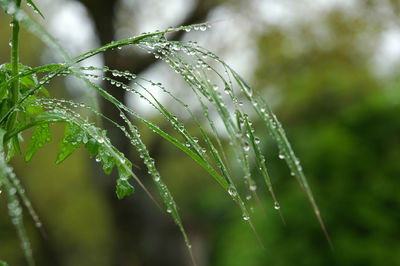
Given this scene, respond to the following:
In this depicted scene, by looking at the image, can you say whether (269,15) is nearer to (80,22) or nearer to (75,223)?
(80,22)

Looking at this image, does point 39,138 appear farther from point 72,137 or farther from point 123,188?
point 123,188

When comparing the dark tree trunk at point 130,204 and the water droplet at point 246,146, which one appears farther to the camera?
the dark tree trunk at point 130,204

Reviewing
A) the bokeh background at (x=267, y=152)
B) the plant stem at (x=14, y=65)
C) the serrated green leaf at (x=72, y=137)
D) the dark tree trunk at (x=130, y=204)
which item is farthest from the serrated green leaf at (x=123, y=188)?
the dark tree trunk at (x=130, y=204)

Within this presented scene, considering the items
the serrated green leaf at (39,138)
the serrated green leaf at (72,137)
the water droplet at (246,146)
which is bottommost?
the water droplet at (246,146)

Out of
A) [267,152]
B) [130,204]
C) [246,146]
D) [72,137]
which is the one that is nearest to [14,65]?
[72,137]

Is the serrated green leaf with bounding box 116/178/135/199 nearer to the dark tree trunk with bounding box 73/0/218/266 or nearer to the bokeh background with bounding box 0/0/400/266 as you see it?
the bokeh background with bounding box 0/0/400/266

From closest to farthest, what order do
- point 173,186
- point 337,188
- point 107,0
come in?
point 337,188 → point 107,0 → point 173,186

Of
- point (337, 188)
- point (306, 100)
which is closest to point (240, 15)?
point (306, 100)

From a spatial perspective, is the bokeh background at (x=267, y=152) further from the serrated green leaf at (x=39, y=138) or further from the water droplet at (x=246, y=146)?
the water droplet at (x=246, y=146)
